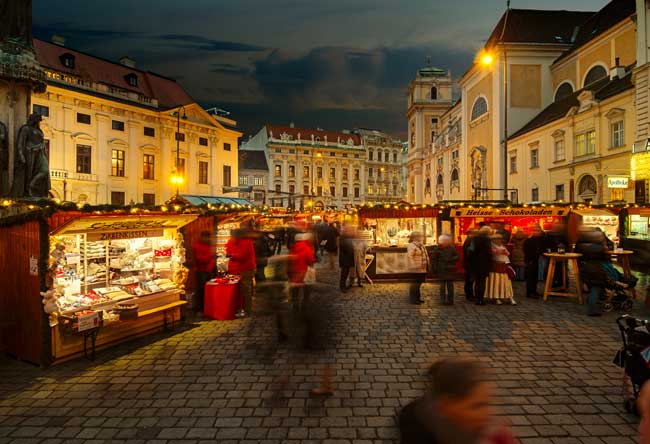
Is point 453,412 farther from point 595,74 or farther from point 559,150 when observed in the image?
point 595,74

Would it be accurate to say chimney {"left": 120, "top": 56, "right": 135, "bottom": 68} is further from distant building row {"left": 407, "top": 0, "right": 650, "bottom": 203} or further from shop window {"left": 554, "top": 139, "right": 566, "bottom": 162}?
shop window {"left": 554, "top": 139, "right": 566, "bottom": 162}

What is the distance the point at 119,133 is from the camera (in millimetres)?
32625

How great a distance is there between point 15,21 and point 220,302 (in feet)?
27.1

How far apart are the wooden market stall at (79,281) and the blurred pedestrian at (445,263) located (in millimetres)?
6221

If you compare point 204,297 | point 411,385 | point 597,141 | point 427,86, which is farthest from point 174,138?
point 427,86

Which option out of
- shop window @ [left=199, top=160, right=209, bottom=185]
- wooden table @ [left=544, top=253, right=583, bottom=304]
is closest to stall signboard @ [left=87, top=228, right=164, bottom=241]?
wooden table @ [left=544, top=253, right=583, bottom=304]

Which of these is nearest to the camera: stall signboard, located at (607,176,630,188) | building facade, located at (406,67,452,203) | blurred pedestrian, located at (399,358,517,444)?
blurred pedestrian, located at (399,358,517,444)

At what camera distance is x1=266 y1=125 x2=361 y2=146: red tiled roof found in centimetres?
8025

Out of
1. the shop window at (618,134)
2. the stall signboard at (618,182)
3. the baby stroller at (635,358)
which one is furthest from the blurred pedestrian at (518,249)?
the shop window at (618,134)

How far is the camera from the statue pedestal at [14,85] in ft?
28.7

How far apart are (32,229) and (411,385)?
20.7ft

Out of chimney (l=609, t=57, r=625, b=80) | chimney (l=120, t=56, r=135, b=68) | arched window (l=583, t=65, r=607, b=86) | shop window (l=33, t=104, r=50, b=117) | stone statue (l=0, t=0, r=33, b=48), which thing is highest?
chimney (l=120, t=56, r=135, b=68)

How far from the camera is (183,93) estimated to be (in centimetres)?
4059

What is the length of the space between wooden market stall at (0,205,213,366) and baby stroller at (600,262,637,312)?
9.74 meters
